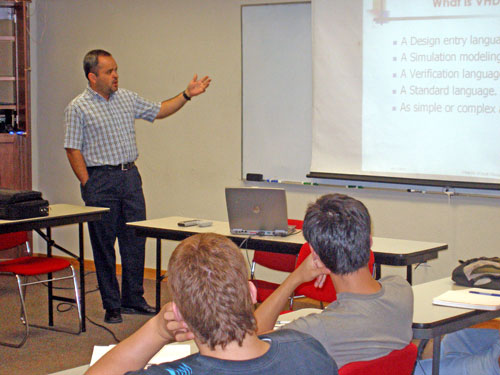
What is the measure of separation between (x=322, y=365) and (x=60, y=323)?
12.4 ft

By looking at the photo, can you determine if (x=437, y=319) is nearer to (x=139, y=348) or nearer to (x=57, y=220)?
(x=139, y=348)

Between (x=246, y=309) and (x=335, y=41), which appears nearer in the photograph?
(x=246, y=309)

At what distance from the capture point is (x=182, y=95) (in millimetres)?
5203

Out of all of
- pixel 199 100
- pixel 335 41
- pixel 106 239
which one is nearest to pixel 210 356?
pixel 106 239

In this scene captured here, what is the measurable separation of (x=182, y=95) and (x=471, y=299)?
9.87 feet

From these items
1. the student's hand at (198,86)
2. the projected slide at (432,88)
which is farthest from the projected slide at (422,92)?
the student's hand at (198,86)

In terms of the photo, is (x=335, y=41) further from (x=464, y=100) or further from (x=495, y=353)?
(x=495, y=353)

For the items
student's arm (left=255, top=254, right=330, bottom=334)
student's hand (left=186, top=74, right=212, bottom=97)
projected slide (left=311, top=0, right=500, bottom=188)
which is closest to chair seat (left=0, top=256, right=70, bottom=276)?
student's hand (left=186, top=74, right=212, bottom=97)

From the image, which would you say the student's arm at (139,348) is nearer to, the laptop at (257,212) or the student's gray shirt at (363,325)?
the student's gray shirt at (363,325)

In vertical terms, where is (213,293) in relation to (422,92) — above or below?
below

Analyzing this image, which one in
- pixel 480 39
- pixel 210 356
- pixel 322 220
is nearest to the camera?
pixel 210 356

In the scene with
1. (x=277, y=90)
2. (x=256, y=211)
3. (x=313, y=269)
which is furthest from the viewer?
(x=277, y=90)

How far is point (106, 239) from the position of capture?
Result: 4.98m

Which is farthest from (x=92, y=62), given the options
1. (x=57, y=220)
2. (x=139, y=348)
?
(x=139, y=348)
